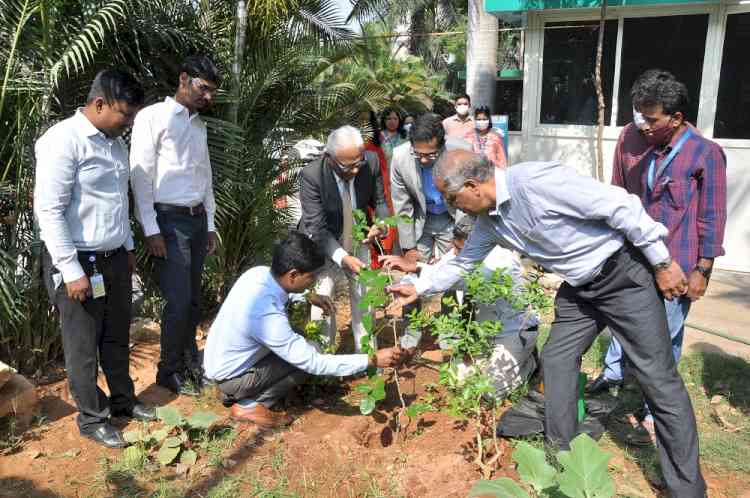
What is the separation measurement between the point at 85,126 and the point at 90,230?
0.50 meters

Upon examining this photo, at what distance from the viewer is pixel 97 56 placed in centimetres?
437

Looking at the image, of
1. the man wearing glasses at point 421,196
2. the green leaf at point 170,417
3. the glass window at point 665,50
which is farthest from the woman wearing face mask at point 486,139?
the green leaf at point 170,417

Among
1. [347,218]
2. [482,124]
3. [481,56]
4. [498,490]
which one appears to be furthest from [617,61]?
[498,490]

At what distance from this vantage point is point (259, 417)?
10.9 feet

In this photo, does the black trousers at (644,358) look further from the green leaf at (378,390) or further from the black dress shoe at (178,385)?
the black dress shoe at (178,385)

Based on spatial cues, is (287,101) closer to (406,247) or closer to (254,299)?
(406,247)

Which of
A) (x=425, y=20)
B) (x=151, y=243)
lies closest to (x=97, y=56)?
(x=151, y=243)

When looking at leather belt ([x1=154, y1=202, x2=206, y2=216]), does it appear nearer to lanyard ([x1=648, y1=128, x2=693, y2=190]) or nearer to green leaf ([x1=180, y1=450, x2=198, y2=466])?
green leaf ([x1=180, y1=450, x2=198, y2=466])

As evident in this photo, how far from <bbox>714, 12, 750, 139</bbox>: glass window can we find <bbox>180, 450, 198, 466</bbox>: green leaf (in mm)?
6398

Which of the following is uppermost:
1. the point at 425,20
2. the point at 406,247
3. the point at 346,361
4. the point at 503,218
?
the point at 425,20

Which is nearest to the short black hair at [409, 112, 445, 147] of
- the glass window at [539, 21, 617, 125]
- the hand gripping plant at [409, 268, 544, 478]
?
the hand gripping plant at [409, 268, 544, 478]

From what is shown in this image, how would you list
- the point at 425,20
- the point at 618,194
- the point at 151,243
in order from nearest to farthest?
the point at 618,194 → the point at 151,243 → the point at 425,20

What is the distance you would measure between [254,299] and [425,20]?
26416mm

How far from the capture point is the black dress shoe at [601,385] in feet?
12.7
